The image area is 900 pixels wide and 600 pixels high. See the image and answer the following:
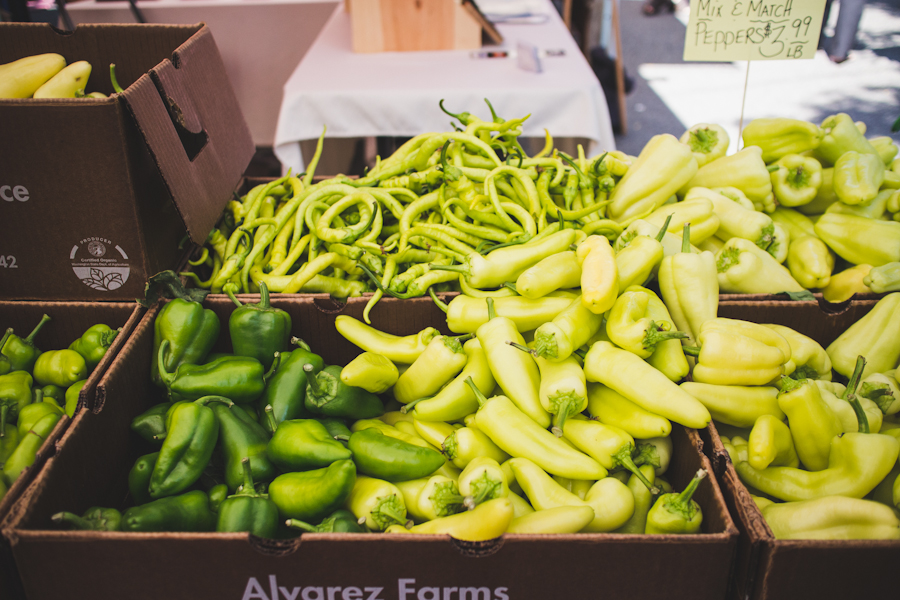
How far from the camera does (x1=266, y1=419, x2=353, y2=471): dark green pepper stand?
1.30 m

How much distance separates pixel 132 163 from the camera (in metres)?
1.54

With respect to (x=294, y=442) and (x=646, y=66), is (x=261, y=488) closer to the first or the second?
(x=294, y=442)

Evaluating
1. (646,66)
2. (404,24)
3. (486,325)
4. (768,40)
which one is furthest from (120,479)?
(646,66)

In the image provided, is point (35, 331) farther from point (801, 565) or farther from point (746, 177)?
point (746, 177)

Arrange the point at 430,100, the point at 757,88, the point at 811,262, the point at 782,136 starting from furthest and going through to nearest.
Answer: the point at 757,88, the point at 430,100, the point at 782,136, the point at 811,262

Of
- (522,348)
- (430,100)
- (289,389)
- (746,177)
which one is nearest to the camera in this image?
(522,348)

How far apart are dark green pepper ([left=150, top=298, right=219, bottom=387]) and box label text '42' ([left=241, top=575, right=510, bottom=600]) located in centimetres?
66

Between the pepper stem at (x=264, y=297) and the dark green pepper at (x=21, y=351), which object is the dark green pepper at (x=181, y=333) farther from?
the dark green pepper at (x=21, y=351)

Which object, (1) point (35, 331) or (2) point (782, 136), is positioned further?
(2) point (782, 136)

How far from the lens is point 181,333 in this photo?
5.04 ft

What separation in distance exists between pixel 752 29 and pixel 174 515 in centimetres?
226

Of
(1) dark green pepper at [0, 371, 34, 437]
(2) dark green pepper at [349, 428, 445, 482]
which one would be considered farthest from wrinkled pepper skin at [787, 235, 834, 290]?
(1) dark green pepper at [0, 371, 34, 437]

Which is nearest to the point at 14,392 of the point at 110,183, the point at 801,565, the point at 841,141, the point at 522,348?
the point at 110,183

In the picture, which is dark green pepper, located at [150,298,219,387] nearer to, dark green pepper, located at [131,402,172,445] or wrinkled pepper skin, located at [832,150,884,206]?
dark green pepper, located at [131,402,172,445]
